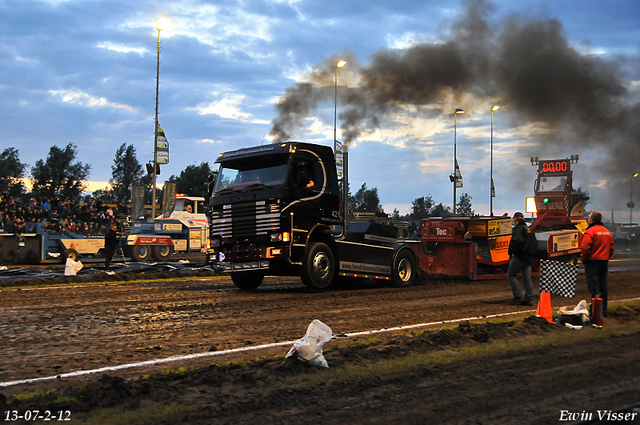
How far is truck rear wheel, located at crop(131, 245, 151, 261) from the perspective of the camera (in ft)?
84.2

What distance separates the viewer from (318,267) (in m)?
13.0

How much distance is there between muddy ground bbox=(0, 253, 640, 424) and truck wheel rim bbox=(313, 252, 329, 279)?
1.64m

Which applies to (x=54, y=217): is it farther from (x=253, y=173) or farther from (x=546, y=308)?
(x=546, y=308)

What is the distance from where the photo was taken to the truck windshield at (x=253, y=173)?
496 inches

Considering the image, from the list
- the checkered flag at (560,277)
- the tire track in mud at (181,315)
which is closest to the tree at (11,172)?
the tire track in mud at (181,315)

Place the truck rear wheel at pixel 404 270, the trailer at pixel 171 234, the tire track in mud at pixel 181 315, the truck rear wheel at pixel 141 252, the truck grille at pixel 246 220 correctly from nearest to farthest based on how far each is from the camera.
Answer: the tire track in mud at pixel 181 315, the truck grille at pixel 246 220, the truck rear wheel at pixel 404 270, the truck rear wheel at pixel 141 252, the trailer at pixel 171 234

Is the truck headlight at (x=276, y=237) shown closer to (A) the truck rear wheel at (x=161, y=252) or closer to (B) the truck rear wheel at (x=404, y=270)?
(B) the truck rear wheel at (x=404, y=270)

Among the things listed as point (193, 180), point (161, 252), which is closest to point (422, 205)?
point (193, 180)

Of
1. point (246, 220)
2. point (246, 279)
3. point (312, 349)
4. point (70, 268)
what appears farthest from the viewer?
point (70, 268)

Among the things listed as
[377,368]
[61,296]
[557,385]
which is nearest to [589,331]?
[557,385]

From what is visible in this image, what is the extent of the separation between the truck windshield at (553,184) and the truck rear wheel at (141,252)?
17.9 meters

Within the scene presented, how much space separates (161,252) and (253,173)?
15.4m

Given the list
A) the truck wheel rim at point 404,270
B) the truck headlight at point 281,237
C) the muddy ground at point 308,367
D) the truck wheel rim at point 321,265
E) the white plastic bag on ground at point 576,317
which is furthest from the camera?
the truck wheel rim at point 404,270

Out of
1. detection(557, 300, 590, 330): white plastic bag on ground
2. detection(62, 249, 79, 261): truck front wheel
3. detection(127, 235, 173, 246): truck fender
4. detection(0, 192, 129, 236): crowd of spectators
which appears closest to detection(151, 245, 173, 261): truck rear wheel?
detection(127, 235, 173, 246): truck fender
